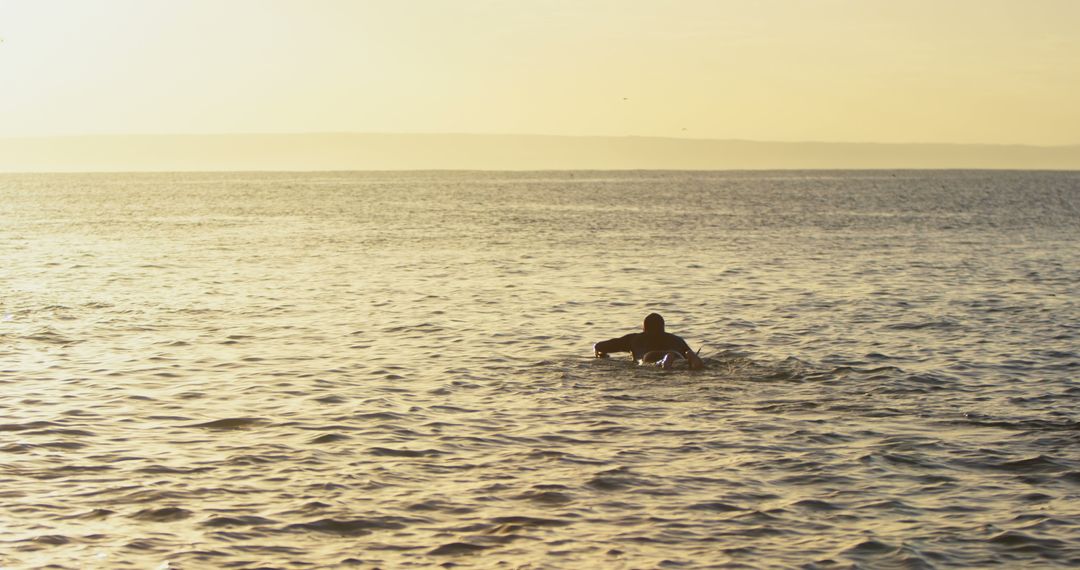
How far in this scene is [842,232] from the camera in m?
71.4

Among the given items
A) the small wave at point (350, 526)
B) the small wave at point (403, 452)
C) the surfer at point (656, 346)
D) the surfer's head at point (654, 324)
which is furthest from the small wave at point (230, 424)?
the surfer's head at point (654, 324)

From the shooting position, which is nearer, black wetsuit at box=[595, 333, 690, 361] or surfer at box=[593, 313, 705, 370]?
surfer at box=[593, 313, 705, 370]

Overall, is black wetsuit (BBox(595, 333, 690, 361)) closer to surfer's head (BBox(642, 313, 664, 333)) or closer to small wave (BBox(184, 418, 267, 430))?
surfer's head (BBox(642, 313, 664, 333))

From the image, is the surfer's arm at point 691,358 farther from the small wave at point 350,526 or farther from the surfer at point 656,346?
the small wave at point 350,526

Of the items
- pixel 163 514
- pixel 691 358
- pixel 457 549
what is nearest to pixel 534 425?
pixel 457 549

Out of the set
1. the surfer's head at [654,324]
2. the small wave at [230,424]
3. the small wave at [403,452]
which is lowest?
the small wave at [230,424]

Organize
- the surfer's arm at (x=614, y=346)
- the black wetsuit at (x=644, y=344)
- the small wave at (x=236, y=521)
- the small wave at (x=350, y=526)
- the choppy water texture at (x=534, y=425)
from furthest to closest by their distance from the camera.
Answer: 1. the surfer's arm at (x=614, y=346)
2. the black wetsuit at (x=644, y=344)
3. the small wave at (x=236, y=521)
4. the small wave at (x=350, y=526)
5. the choppy water texture at (x=534, y=425)

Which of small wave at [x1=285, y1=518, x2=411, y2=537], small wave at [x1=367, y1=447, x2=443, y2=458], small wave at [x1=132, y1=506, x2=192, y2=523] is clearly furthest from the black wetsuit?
small wave at [x1=132, y1=506, x2=192, y2=523]

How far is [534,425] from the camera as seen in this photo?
54.3 ft

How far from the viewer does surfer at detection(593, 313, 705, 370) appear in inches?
840

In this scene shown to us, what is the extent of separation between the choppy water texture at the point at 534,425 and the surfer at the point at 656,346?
46cm

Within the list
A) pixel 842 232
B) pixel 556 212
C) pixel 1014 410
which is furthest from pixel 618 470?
pixel 556 212

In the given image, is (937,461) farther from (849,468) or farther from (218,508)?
(218,508)

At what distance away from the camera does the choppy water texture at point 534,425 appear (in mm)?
11445
